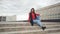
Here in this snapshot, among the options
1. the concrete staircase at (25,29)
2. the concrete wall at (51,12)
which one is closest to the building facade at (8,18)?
the concrete wall at (51,12)

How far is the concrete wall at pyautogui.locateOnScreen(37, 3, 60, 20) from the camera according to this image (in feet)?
26.6

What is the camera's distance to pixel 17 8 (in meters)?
7.95

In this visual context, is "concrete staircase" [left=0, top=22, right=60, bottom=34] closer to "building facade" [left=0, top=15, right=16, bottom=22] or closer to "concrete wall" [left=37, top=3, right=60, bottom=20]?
"concrete wall" [left=37, top=3, right=60, bottom=20]

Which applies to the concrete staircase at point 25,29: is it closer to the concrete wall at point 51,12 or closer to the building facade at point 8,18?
the concrete wall at point 51,12

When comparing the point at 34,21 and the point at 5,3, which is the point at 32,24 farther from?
→ the point at 5,3

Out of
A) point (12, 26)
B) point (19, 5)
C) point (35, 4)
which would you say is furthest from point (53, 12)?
point (12, 26)

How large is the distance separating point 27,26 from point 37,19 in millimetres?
521

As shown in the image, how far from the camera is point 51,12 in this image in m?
8.23

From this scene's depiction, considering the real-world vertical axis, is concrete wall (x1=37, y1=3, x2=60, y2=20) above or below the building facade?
above

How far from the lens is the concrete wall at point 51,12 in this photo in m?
8.12

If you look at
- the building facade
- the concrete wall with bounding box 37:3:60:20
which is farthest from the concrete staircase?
the building facade

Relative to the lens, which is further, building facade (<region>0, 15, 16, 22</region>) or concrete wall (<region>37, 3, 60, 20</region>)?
concrete wall (<region>37, 3, 60, 20</region>)

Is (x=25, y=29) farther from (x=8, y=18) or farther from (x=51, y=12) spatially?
(x=51, y=12)

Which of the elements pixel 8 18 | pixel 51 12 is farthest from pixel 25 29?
pixel 51 12
